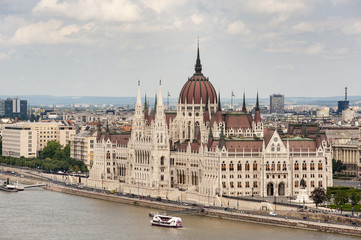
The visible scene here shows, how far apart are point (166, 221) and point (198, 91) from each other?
150ft

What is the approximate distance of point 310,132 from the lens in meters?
155

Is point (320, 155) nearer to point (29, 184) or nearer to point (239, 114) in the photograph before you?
point (239, 114)

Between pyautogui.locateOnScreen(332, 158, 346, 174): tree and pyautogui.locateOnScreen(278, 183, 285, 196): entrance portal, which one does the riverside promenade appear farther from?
pyautogui.locateOnScreen(332, 158, 346, 174): tree

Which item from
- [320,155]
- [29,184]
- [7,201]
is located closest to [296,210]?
[320,155]

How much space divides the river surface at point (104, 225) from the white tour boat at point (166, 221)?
1.04 meters

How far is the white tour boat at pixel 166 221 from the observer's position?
12375cm

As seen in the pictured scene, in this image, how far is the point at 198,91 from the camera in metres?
166

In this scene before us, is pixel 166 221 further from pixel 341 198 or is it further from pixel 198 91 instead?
pixel 198 91

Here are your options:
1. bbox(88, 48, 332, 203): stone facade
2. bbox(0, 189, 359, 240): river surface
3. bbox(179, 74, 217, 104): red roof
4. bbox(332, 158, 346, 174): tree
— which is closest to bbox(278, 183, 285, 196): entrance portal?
bbox(88, 48, 332, 203): stone facade

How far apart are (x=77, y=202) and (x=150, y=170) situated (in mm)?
12954

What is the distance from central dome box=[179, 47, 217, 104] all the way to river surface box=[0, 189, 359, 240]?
84.9ft

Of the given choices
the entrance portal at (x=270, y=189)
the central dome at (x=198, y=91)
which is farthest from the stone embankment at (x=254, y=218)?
the central dome at (x=198, y=91)

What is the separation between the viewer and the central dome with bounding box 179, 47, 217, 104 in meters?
166

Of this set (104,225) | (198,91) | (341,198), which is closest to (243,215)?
(341,198)
